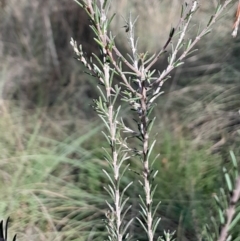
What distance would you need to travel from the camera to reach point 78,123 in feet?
6.10

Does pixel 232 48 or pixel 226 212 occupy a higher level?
pixel 232 48

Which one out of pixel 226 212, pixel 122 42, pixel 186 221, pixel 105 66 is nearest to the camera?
pixel 226 212

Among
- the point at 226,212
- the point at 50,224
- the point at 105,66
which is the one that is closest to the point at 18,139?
the point at 50,224

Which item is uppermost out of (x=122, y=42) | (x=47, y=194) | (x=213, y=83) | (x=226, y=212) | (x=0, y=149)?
(x=122, y=42)

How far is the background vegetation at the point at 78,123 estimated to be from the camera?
4.81 feet

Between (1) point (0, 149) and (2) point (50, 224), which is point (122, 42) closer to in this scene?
(1) point (0, 149)

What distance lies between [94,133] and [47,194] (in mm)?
309

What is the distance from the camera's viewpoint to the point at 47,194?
1.54 metres

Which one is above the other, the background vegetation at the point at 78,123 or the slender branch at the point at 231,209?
the background vegetation at the point at 78,123

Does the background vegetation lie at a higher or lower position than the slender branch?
higher

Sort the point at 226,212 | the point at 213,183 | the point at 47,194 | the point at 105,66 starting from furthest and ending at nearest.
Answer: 1. the point at 47,194
2. the point at 213,183
3. the point at 105,66
4. the point at 226,212

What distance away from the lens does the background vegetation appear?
1.46 m

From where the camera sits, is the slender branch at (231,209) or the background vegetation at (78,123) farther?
the background vegetation at (78,123)

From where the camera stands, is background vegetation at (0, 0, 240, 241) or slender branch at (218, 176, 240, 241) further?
background vegetation at (0, 0, 240, 241)
